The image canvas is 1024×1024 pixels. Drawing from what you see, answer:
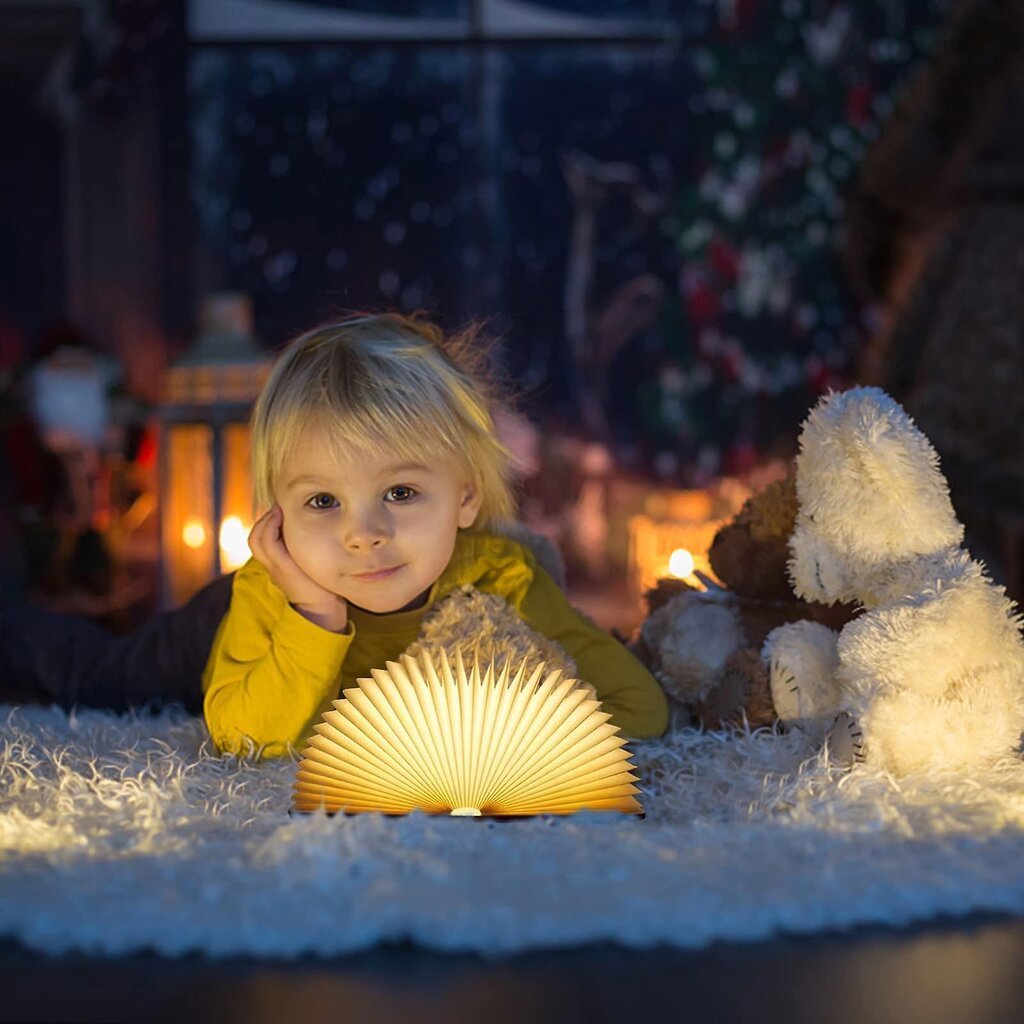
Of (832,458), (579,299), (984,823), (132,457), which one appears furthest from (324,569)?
(579,299)

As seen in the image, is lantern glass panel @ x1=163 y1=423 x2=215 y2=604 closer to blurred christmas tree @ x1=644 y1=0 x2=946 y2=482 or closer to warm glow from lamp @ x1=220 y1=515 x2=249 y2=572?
warm glow from lamp @ x1=220 y1=515 x2=249 y2=572

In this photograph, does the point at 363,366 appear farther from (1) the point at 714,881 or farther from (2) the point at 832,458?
(1) the point at 714,881

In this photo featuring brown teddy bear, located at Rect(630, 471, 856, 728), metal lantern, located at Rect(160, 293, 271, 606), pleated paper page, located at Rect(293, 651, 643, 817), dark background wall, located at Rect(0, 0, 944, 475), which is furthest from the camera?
dark background wall, located at Rect(0, 0, 944, 475)

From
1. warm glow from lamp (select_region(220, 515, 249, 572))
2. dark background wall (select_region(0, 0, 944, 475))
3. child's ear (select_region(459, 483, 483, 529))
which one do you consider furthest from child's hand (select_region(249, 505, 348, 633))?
dark background wall (select_region(0, 0, 944, 475))

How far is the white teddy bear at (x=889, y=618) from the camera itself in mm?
1053

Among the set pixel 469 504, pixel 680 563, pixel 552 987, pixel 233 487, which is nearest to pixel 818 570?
pixel 469 504

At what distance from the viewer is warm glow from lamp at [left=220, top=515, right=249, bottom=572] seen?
244cm

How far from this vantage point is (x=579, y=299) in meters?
3.57

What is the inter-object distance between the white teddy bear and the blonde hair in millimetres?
313

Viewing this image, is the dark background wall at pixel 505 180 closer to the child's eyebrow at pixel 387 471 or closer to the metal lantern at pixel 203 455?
the metal lantern at pixel 203 455

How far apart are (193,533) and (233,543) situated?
31 cm

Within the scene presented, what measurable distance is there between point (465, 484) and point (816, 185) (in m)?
2.57

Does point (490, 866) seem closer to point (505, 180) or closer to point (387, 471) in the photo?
point (387, 471)

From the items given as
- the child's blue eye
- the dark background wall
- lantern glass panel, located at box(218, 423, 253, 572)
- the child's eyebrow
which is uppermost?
the dark background wall
